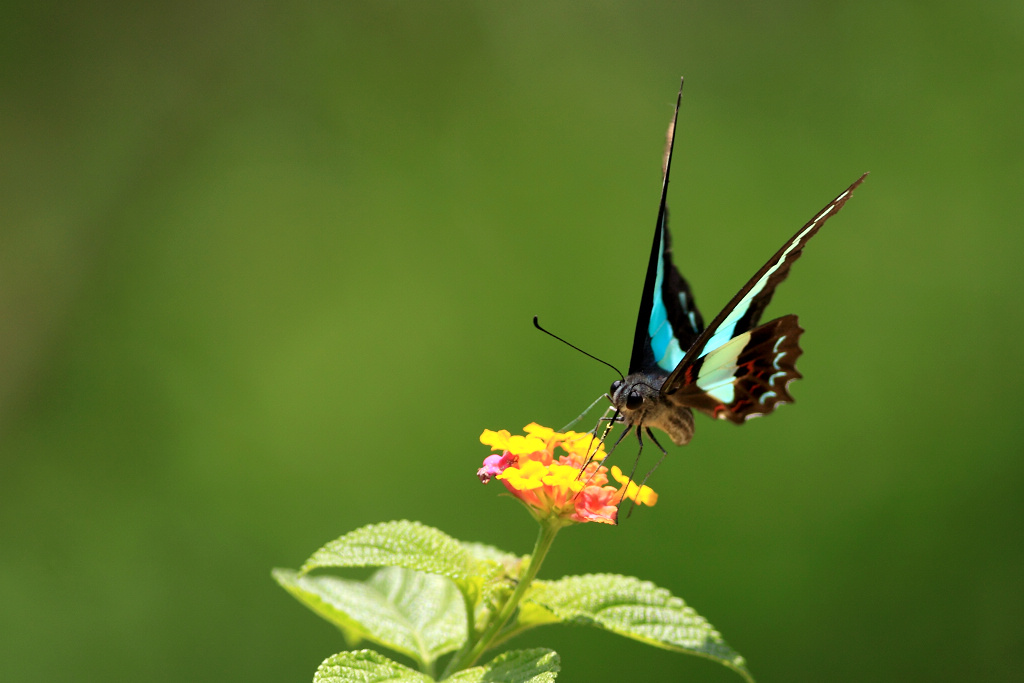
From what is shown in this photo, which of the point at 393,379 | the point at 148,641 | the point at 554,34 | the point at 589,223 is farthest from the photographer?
the point at 554,34

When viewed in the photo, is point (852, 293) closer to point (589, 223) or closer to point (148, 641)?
point (589, 223)

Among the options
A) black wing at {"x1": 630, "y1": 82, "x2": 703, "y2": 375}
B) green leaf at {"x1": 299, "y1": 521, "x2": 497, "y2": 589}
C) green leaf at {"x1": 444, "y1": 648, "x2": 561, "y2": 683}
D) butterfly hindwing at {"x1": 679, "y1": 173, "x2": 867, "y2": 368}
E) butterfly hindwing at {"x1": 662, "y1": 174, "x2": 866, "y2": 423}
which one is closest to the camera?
green leaf at {"x1": 444, "y1": 648, "x2": 561, "y2": 683}

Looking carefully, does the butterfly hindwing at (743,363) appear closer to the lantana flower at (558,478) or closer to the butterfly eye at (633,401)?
the butterfly eye at (633,401)

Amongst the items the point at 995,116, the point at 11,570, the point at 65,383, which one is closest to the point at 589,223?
the point at 995,116

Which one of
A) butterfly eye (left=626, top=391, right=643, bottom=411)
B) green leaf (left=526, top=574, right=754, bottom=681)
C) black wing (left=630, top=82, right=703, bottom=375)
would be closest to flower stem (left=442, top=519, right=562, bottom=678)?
A: green leaf (left=526, top=574, right=754, bottom=681)

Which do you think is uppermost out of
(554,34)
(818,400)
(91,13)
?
(554,34)

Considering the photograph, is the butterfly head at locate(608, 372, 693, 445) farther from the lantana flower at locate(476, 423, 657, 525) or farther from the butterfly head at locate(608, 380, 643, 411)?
the lantana flower at locate(476, 423, 657, 525)

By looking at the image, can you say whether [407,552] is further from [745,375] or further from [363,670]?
[745,375]
